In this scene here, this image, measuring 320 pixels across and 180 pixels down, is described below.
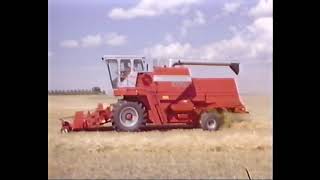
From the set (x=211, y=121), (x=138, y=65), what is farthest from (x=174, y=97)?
(x=138, y=65)

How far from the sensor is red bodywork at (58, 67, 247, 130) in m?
2.99

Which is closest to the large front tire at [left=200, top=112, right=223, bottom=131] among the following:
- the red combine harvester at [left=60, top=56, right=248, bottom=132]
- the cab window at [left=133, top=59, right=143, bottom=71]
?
the red combine harvester at [left=60, top=56, right=248, bottom=132]

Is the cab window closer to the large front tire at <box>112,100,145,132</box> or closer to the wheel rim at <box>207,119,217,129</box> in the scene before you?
the large front tire at <box>112,100,145,132</box>

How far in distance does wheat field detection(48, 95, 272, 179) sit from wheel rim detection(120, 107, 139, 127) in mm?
108

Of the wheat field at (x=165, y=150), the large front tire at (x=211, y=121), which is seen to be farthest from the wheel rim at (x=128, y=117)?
the large front tire at (x=211, y=121)

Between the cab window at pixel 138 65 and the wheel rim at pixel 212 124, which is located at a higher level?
the cab window at pixel 138 65

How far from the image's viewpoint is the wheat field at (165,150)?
7.27 feet

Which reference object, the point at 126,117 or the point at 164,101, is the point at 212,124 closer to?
the point at 164,101

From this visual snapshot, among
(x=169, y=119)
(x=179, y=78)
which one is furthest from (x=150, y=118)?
(x=179, y=78)

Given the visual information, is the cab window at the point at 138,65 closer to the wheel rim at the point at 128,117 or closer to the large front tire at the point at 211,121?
the wheel rim at the point at 128,117

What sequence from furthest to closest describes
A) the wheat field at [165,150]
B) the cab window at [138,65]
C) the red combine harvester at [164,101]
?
1. the red combine harvester at [164,101]
2. the cab window at [138,65]
3. the wheat field at [165,150]

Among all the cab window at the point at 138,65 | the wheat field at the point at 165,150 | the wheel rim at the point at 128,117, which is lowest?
the wheat field at the point at 165,150
